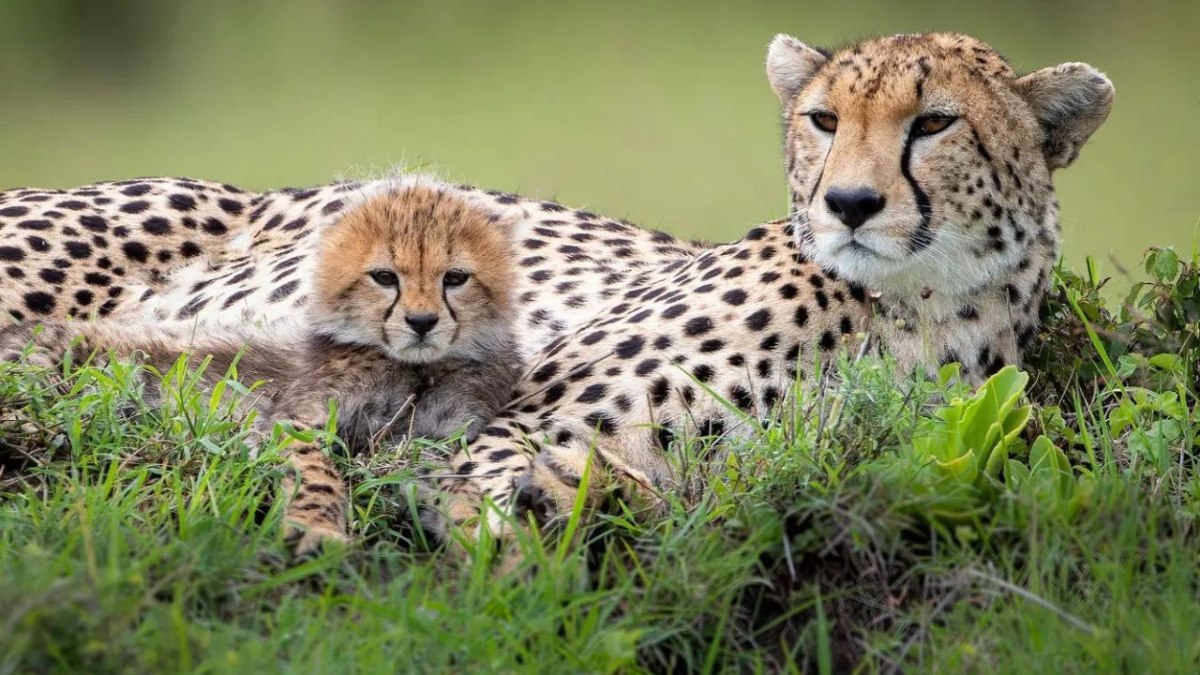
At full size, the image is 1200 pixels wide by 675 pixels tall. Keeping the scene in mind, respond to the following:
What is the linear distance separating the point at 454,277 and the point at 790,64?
0.88 metres

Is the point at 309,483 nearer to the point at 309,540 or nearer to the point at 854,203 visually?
the point at 309,540

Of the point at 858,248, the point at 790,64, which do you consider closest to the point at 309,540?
the point at 858,248

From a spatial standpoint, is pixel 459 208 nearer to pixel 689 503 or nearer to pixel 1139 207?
pixel 689 503

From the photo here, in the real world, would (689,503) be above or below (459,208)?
below

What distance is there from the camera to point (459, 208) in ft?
10.1

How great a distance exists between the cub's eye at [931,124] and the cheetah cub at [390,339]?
796 millimetres

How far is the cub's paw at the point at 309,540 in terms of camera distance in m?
2.38

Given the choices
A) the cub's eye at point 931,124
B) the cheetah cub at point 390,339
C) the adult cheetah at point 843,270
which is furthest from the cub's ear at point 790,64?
the cheetah cub at point 390,339

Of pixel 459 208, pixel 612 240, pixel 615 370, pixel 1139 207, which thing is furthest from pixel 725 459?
pixel 1139 207

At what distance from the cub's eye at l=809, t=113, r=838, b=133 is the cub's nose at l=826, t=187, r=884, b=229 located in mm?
239

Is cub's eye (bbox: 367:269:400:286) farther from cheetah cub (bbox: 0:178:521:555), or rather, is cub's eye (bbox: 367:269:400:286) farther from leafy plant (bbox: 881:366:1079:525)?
leafy plant (bbox: 881:366:1079:525)

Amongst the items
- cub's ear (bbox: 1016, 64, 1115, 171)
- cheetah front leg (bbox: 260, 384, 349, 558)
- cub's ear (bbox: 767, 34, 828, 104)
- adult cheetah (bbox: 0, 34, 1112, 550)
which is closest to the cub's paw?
cheetah front leg (bbox: 260, 384, 349, 558)

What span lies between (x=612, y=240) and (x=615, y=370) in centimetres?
89

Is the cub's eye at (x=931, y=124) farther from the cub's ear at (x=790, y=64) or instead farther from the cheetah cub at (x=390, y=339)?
the cheetah cub at (x=390, y=339)
